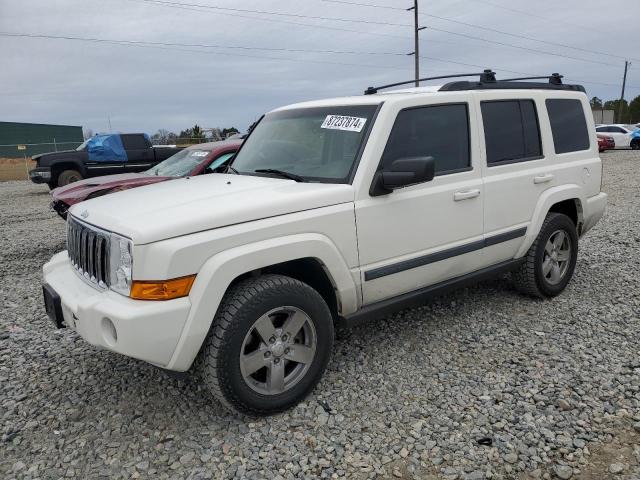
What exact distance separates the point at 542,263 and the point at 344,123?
233 centimetres

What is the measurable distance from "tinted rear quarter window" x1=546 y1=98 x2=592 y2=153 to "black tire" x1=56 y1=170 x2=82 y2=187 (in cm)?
1261

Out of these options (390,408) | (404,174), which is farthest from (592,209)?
(390,408)

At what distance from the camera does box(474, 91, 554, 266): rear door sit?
406 cm

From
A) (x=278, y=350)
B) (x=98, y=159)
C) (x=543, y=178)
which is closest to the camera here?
(x=278, y=350)

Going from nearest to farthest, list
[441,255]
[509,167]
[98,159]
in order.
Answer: [441,255], [509,167], [98,159]

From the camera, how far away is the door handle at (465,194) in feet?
12.3

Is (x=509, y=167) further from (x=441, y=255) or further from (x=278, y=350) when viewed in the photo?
(x=278, y=350)

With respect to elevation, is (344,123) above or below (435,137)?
above

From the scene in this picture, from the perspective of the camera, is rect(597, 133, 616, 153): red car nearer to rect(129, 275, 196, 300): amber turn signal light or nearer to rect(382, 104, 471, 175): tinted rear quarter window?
rect(382, 104, 471, 175): tinted rear quarter window

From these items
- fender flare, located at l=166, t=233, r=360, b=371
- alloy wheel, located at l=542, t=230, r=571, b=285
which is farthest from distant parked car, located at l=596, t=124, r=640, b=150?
fender flare, located at l=166, t=233, r=360, b=371

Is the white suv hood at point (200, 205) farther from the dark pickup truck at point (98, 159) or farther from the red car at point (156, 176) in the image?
the dark pickup truck at point (98, 159)

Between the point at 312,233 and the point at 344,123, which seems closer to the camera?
the point at 312,233

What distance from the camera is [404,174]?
3154 millimetres

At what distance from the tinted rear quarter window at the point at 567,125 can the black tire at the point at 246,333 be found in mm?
2947
